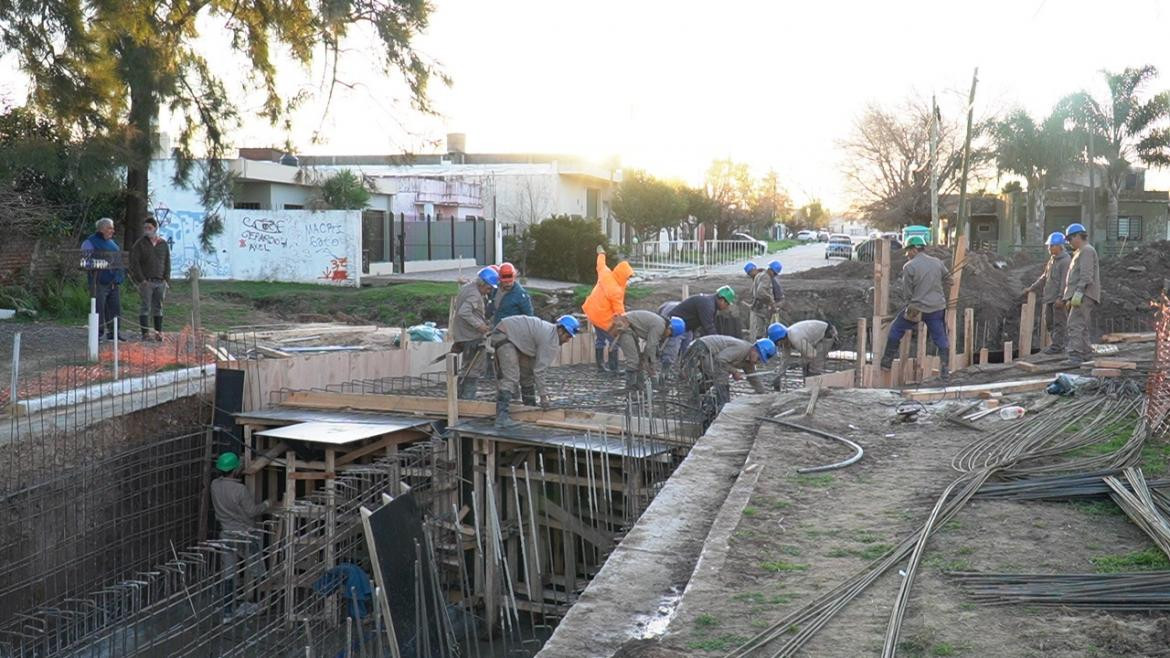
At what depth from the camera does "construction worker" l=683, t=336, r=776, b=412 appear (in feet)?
35.8

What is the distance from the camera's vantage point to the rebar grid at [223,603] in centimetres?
729

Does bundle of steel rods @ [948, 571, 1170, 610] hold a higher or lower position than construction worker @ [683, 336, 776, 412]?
lower

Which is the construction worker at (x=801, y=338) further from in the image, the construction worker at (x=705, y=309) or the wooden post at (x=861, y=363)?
the construction worker at (x=705, y=309)

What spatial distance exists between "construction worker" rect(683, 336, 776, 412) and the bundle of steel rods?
5.73 meters

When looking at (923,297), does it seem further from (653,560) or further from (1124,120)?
(1124,120)

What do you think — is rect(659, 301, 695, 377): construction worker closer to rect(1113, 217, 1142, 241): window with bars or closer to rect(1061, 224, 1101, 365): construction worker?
rect(1061, 224, 1101, 365): construction worker

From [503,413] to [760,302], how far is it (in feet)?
19.5

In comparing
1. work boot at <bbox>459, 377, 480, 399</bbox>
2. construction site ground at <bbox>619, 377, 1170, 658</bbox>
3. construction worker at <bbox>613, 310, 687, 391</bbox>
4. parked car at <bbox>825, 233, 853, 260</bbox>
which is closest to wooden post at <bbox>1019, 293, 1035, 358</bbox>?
construction worker at <bbox>613, 310, 687, 391</bbox>

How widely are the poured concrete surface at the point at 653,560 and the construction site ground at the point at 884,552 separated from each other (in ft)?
0.52

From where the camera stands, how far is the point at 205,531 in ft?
36.5

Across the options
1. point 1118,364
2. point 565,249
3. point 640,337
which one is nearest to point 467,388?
point 640,337

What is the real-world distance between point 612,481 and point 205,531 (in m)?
4.16

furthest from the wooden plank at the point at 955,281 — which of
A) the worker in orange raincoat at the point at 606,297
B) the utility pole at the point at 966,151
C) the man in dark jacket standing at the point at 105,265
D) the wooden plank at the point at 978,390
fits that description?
the man in dark jacket standing at the point at 105,265

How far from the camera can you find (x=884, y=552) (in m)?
5.53
